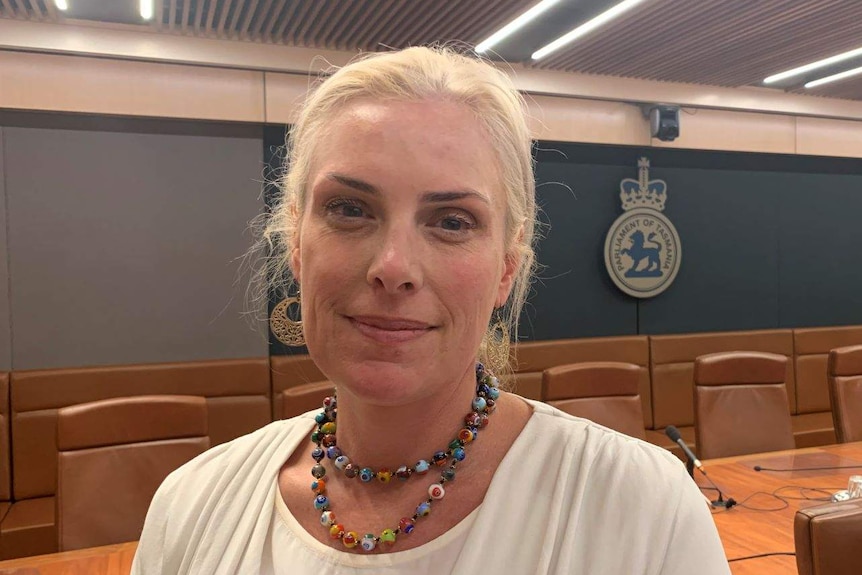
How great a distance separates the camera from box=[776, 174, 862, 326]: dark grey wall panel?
6086mm

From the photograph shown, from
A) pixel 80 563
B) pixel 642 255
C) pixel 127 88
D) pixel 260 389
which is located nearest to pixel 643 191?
pixel 642 255

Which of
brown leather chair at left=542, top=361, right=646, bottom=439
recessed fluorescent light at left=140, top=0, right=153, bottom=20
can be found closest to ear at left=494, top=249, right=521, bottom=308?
brown leather chair at left=542, top=361, right=646, bottom=439

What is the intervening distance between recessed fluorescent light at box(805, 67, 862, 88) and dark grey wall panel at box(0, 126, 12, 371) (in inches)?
225

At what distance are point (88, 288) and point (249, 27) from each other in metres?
1.91

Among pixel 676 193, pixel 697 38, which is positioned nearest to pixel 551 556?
pixel 697 38

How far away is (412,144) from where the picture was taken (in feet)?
2.66

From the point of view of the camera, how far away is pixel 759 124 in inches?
221

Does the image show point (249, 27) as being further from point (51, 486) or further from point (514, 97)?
point (514, 97)

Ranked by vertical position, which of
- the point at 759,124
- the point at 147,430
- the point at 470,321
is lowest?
the point at 147,430

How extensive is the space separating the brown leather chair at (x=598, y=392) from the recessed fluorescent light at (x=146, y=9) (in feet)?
9.15

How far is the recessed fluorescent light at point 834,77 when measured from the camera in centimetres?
478

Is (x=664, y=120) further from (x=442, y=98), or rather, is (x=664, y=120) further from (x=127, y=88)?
(x=442, y=98)

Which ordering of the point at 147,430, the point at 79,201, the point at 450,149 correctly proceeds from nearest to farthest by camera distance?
1. the point at 450,149
2. the point at 147,430
3. the point at 79,201

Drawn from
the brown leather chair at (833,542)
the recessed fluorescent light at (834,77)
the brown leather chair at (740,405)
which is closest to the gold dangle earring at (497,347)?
the brown leather chair at (833,542)
